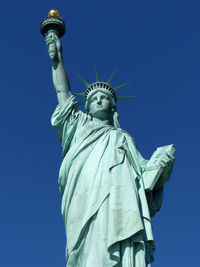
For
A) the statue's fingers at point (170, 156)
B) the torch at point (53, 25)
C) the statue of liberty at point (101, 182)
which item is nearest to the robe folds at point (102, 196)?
the statue of liberty at point (101, 182)

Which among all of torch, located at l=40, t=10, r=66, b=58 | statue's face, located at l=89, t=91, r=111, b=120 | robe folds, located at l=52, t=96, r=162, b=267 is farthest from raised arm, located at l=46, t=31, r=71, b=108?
statue's face, located at l=89, t=91, r=111, b=120

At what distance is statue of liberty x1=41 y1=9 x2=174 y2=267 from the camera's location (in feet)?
37.5

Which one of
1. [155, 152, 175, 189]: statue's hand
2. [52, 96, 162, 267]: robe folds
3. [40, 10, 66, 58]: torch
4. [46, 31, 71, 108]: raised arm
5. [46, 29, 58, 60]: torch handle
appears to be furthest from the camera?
[40, 10, 66, 58]: torch

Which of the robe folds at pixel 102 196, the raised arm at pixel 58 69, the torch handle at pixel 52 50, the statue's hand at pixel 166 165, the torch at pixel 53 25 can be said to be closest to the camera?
the robe folds at pixel 102 196

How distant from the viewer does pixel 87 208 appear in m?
11.9

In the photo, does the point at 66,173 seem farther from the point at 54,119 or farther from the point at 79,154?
the point at 54,119

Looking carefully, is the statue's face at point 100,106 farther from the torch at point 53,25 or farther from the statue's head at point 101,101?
the torch at point 53,25

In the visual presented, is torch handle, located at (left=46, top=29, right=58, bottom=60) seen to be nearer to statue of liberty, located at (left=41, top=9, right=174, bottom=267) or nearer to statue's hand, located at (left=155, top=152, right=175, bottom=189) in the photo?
statue of liberty, located at (left=41, top=9, right=174, bottom=267)

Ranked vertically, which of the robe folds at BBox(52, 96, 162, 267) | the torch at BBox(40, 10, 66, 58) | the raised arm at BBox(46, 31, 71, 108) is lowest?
the robe folds at BBox(52, 96, 162, 267)

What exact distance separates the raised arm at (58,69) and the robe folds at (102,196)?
29 cm

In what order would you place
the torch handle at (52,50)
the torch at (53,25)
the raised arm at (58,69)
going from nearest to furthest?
the raised arm at (58,69) → the torch handle at (52,50) → the torch at (53,25)

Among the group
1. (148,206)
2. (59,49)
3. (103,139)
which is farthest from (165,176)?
(59,49)

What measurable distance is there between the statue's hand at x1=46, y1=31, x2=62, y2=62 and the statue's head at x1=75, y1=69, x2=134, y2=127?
3.37ft

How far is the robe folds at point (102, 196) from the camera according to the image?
11.4 metres
